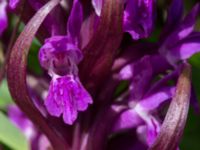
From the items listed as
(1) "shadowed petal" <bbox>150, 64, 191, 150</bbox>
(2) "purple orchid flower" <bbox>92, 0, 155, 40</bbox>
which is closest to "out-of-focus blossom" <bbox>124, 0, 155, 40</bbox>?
(2) "purple orchid flower" <bbox>92, 0, 155, 40</bbox>

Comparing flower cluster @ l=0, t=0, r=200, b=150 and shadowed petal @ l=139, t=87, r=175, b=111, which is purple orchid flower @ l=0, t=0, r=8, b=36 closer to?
flower cluster @ l=0, t=0, r=200, b=150

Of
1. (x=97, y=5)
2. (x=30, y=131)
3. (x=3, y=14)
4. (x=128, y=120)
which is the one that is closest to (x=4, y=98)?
(x=30, y=131)

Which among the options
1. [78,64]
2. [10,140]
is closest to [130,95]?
[78,64]

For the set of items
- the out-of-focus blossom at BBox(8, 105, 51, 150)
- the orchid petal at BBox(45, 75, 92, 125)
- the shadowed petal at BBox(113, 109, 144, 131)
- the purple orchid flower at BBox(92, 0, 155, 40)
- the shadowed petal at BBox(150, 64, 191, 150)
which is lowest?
the out-of-focus blossom at BBox(8, 105, 51, 150)

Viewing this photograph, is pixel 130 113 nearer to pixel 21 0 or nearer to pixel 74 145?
pixel 74 145

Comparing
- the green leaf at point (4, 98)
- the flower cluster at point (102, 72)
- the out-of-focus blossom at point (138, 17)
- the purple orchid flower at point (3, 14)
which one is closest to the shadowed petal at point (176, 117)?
the flower cluster at point (102, 72)

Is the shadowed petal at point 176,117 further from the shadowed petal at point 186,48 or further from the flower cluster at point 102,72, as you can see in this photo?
the shadowed petal at point 186,48
